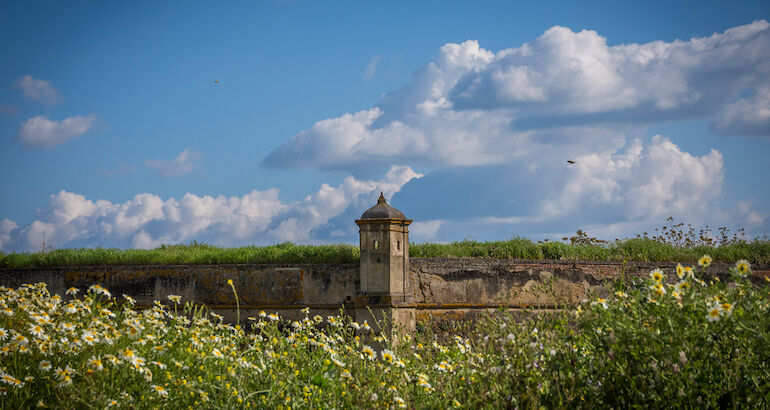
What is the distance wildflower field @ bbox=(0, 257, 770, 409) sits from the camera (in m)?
4.21

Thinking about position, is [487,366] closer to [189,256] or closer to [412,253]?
[412,253]

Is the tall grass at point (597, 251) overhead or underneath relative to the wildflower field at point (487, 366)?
overhead

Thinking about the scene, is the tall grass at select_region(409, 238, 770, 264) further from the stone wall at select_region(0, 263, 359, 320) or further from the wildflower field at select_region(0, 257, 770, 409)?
the wildflower field at select_region(0, 257, 770, 409)

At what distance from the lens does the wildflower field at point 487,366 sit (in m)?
4.21

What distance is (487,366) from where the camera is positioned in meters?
5.15

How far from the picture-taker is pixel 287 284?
1212 centimetres

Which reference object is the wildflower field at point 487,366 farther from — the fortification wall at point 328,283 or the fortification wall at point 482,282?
the fortification wall at point 482,282

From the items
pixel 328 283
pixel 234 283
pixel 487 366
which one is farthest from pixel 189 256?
pixel 487 366

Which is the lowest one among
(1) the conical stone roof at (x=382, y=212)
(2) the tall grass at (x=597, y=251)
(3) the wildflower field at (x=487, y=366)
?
(3) the wildflower field at (x=487, y=366)

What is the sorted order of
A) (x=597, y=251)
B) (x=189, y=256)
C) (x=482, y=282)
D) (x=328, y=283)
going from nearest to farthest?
(x=328, y=283), (x=482, y=282), (x=189, y=256), (x=597, y=251)

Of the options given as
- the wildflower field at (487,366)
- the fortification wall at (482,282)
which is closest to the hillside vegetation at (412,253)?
the fortification wall at (482,282)

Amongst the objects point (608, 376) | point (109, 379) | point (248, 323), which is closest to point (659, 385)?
point (608, 376)

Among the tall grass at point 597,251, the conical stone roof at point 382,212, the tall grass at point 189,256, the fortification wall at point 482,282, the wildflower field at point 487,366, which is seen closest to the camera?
the wildflower field at point 487,366

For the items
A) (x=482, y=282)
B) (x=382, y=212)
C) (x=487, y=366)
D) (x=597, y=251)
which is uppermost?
(x=382, y=212)
